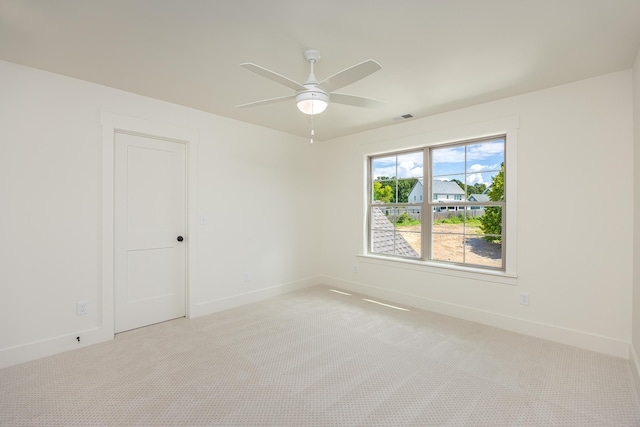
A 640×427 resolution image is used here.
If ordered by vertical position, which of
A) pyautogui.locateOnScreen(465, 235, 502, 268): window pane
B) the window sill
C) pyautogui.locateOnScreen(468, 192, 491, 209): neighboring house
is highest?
pyautogui.locateOnScreen(468, 192, 491, 209): neighboring house

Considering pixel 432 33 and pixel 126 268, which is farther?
pixel 126 268

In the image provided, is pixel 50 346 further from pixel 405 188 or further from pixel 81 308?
pixel 405 188

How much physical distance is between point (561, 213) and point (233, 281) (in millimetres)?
3710

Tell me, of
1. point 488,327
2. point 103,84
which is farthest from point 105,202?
point 488,327

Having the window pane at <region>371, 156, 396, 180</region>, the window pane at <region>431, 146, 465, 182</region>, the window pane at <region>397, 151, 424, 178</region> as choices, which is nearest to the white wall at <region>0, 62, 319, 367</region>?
the window pane at <region>371, 156, 396, 180</region>

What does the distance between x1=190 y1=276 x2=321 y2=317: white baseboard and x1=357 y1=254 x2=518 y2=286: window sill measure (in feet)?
3.36

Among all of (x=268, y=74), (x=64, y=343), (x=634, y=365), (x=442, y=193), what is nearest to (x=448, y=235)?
(x=442, y=193)

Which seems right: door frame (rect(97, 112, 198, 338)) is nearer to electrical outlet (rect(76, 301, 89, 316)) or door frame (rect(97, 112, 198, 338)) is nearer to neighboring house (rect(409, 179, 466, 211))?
electrical outlet (rect(76, 301, 89, 316))

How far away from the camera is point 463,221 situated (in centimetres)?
370

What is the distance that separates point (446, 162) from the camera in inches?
152

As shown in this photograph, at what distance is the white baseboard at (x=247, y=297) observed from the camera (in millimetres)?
3684

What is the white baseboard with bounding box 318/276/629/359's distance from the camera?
2654 mm

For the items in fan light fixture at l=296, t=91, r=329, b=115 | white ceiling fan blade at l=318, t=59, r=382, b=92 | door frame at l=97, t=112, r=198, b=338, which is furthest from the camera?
door frame at l=97, t=112, r=198, b=338

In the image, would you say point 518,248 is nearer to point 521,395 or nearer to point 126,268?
point 521,395
